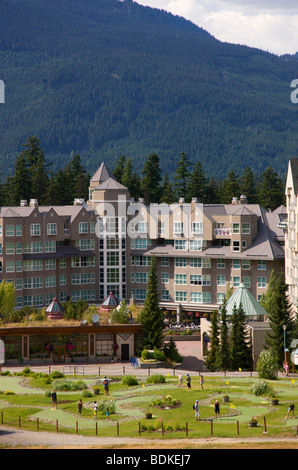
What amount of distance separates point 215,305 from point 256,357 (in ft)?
87.8

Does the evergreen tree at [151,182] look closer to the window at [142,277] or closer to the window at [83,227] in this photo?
the window at [142,277]

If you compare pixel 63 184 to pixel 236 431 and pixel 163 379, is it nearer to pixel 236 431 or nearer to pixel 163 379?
pixel 163 379

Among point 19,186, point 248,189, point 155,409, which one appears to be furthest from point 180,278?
point 155,409

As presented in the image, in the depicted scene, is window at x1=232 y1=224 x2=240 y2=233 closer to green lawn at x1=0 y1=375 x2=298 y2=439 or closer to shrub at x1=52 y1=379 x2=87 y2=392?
green lawn at x1=0 y1=375 x2=298 y2=439

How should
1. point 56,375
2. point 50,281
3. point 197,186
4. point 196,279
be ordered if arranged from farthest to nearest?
point 197,186 → point 196,279 → point 50,281 → point 56,375

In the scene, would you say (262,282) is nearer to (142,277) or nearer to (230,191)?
(142,277)

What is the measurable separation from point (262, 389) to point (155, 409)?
358 inches

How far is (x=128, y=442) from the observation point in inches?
1928

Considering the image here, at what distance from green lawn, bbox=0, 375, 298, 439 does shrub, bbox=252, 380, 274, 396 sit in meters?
0.59

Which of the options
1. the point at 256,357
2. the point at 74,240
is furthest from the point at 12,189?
the point at 256,357

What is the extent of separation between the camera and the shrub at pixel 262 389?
63.0 meters

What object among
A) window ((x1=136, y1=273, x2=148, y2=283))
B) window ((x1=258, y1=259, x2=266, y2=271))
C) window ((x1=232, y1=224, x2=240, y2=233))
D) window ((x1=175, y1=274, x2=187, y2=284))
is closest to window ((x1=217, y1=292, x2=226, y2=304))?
window ((x1=175, y1=274, x2=187, y2=284))

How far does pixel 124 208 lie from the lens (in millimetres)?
111062

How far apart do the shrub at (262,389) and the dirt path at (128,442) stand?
46.1 feet
